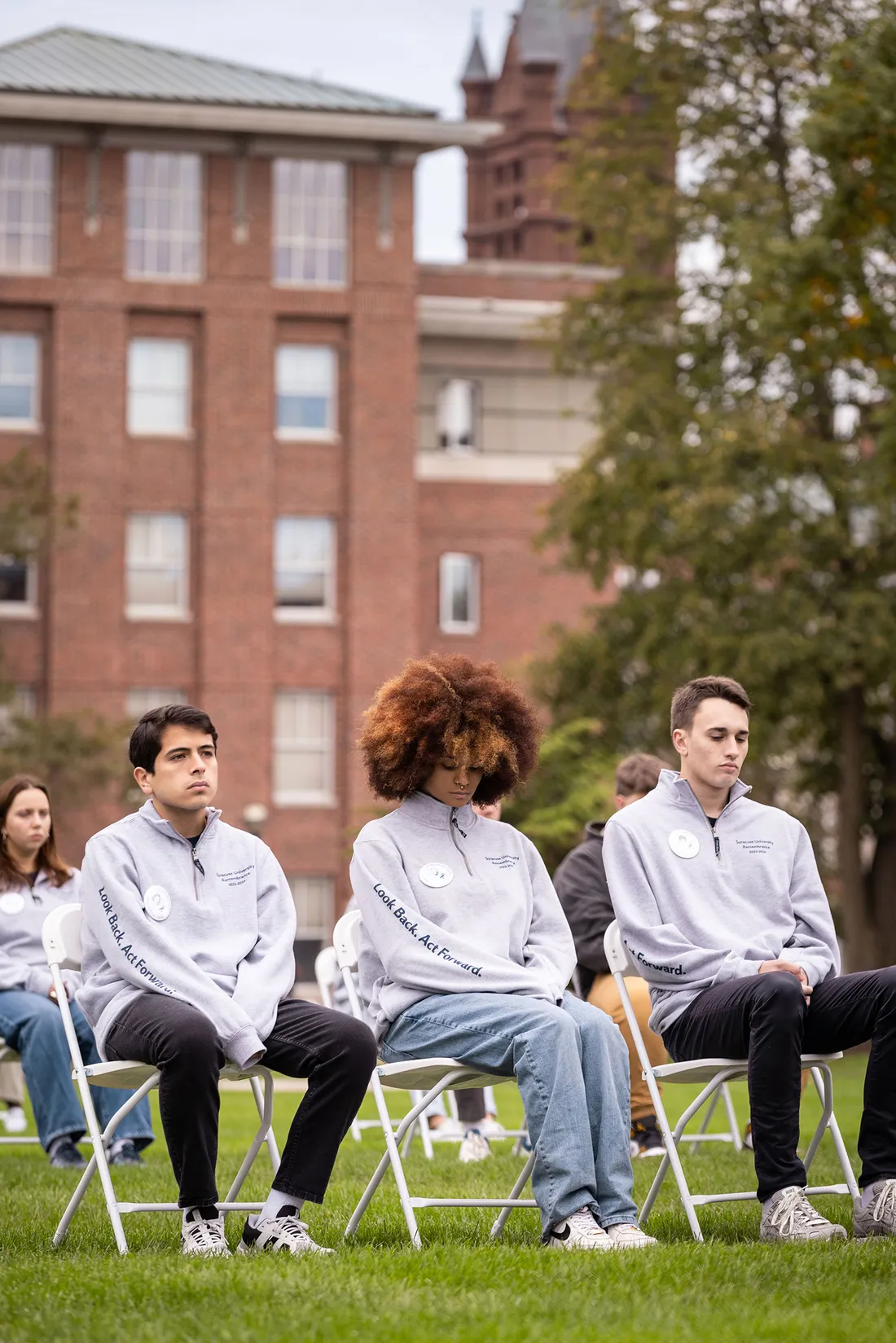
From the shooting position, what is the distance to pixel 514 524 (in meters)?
42.1

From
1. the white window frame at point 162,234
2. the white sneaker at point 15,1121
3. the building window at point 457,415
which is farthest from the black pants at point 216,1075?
the building window at point 457,415

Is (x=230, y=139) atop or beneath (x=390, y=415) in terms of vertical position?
atop

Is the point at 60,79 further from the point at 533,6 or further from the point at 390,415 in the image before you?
the point at 533,6

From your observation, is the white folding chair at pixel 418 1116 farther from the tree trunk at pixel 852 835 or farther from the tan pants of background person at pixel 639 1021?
the tree trunk at pixel 852 835

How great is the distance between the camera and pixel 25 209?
3834 cm

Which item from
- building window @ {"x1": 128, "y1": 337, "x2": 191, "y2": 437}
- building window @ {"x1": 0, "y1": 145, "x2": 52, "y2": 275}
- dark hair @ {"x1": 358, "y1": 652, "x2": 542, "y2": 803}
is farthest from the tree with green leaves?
dark hair @ {"x1": 358, "y1": 652, "x2": 542, "y2": 803}

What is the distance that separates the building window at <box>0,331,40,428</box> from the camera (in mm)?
38469

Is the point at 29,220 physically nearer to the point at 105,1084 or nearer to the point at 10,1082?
the point at 10,1082

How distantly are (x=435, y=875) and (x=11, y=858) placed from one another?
3.92m

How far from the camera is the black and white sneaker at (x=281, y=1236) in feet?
19.2

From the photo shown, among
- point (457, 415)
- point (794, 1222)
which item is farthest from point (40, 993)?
point (457, 415)

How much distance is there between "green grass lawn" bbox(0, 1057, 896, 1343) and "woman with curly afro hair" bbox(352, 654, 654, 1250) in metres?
0.42

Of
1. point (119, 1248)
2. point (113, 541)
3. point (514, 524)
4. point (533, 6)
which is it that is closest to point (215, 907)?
point (119, 1248)

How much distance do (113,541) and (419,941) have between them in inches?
1294
